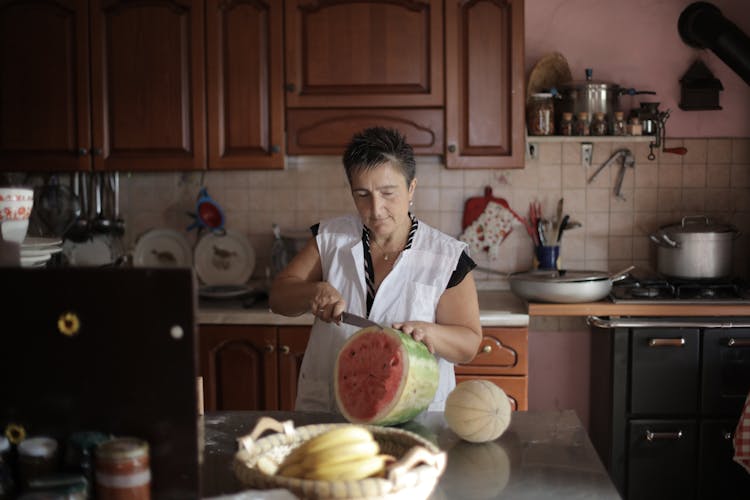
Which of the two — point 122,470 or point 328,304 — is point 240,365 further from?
point 122,470

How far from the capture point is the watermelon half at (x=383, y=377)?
5.25 ft

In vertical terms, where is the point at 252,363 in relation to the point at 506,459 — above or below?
below

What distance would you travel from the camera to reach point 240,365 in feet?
10.8

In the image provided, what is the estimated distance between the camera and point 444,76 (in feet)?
11.1

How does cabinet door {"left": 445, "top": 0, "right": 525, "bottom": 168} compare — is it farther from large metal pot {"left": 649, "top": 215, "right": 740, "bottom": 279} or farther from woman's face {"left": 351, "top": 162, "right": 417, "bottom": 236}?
woman's face {"left": 351, "top": 162, "right": 417, "bottom": 236}

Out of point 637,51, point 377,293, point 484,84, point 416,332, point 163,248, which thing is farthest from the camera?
point 163,248

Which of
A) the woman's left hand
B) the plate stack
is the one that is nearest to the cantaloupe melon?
the woman's left hand

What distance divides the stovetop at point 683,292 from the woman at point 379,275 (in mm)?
1364

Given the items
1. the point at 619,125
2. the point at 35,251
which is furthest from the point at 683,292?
the point at 35,251

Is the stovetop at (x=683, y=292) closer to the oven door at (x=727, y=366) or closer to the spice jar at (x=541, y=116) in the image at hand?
the oven door at (x=727, y=366)

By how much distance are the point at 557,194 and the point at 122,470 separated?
10.1 feet

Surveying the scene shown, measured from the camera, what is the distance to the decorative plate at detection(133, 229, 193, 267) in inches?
152

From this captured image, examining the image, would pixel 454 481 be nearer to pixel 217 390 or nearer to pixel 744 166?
pixel 217 390

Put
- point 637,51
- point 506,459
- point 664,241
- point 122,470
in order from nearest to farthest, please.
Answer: point 122,470 → point 506,459 → point 664,241 → point 637,51
